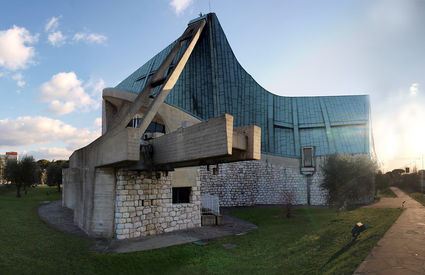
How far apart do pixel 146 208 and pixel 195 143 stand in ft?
18.6

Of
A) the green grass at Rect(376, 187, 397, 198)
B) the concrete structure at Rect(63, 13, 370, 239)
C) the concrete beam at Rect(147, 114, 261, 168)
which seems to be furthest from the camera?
the green grass at Rect(376, 187, 397, 198)

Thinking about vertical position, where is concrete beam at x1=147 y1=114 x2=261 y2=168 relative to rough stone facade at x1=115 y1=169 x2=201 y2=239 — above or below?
above

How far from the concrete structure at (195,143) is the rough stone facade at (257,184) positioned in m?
0.11

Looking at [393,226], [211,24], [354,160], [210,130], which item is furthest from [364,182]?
[211,24]

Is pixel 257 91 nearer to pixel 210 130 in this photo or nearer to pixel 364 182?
Result: pixel 364 182

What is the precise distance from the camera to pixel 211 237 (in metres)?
13.5

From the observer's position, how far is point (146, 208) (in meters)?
13.1

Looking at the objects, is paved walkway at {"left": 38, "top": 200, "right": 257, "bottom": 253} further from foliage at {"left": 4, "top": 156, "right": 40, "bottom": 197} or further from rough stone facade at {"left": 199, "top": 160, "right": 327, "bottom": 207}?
foliage at {"left": 4, "top": 156, "right": 40, "bottom": 197}

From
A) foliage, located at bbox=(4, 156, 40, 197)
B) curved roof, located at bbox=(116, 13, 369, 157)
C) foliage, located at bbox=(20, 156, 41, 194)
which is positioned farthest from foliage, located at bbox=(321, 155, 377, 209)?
foliage, located at bbox=(4, 156, 40, 197)

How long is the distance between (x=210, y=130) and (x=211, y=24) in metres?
31.4

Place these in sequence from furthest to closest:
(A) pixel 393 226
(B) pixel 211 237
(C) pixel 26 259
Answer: (B) pixel 211 237
(A) pixel 393 226
(C) pixel 26 259

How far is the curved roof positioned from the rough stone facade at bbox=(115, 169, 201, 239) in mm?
18892

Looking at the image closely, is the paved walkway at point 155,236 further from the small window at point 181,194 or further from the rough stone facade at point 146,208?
the small window at point 181,194

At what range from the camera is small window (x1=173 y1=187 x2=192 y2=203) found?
15.5m
